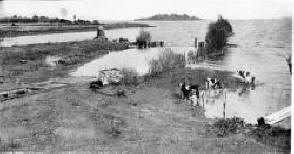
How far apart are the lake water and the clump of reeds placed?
92 mm

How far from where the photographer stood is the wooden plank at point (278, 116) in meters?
4.95

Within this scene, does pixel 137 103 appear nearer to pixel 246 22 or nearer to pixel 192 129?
pixel 192 129

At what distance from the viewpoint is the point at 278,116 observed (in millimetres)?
5023

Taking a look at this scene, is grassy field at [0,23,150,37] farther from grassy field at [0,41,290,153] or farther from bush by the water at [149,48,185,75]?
bush by the water at [149,48,185,75]

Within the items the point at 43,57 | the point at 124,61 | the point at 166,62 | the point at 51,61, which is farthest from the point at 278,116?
the point at 43,57

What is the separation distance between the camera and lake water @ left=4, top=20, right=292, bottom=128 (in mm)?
5152

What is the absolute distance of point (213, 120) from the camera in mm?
5434

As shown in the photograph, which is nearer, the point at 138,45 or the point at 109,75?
the point at 109,75

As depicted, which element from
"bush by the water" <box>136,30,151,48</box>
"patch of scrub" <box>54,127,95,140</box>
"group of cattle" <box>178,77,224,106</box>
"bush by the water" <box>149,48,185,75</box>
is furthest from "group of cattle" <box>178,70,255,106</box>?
"patch of scrub" <box>54,127,95,140</box>

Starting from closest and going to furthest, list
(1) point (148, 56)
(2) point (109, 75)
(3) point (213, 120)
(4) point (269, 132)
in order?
(4) point (269, 132) → (3) point (213, 120) → (2) point (109, 75) → (1) point (148, 56)

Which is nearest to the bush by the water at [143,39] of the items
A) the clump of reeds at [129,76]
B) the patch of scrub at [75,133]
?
the clump of reeds at [129,76]

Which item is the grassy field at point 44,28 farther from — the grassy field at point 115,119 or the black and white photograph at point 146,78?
the grassy field at point 115,119

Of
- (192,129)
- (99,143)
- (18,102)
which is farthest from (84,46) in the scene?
(192,129)

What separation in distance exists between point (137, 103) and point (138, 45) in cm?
129
